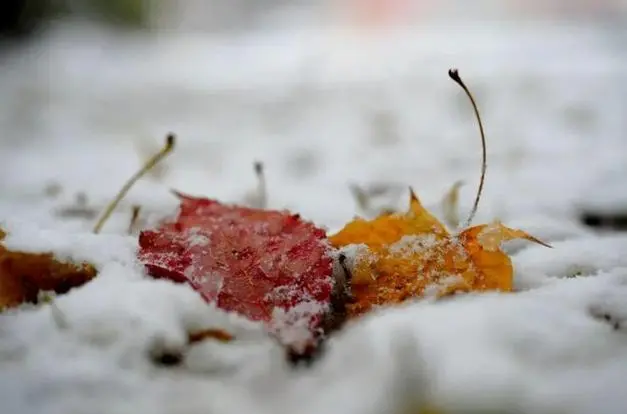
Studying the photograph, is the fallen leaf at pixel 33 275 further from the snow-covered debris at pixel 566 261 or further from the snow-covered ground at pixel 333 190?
the snow-covered debris at pixel 566 261

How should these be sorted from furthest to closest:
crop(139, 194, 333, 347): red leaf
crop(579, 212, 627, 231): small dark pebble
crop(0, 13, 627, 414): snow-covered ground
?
1. crop(579, 212, 627, 231): small dark pebble
2. crop(139, 194, 333, 347): red leaf
3. crop(0, 13, 627, 414): snow-covered ground

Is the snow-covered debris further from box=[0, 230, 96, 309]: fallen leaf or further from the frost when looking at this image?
box=[0, 230, 96, 309]: fallen leaf

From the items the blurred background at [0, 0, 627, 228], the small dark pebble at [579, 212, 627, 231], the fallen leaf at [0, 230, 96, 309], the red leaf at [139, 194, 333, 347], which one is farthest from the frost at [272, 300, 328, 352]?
the small dark pebble at [579, 212, 627, 231]

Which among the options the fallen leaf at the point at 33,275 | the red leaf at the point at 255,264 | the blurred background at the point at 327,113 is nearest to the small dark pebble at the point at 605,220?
the blurred background at the point at 327,113

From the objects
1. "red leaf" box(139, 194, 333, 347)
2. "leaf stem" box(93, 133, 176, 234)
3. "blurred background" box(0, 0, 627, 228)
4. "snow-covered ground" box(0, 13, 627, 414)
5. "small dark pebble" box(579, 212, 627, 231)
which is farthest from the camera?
"blurred background" box(0, 0, 627, 228)

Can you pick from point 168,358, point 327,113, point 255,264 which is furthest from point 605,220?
point 327,113

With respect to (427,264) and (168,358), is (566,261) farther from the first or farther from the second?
(168,358)
